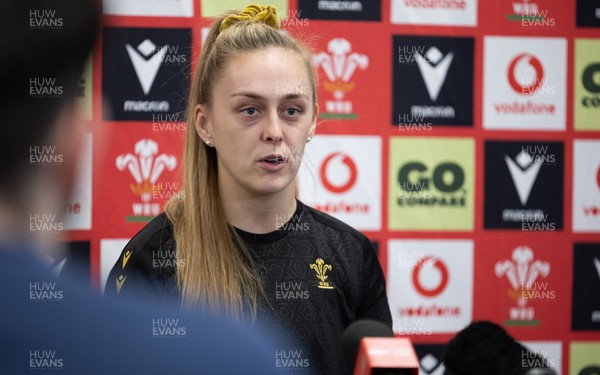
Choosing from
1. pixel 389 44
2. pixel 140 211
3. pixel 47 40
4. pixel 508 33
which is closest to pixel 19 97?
pixel 47 40

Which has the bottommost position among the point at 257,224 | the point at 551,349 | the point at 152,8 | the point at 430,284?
the point at 551,349

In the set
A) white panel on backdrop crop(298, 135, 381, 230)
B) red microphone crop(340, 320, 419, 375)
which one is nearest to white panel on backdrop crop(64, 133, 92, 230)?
white panel on backdrop crop(298, 135, 381, 230)

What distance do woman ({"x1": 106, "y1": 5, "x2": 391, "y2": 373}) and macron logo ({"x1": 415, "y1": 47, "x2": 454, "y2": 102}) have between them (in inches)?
36.1

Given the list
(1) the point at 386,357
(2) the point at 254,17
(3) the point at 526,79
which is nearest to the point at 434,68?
(3) the point at 526,79

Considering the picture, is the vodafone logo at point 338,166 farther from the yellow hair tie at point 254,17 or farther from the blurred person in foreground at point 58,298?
the blurred person in foreground at point 58,298

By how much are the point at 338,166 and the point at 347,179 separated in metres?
0.05

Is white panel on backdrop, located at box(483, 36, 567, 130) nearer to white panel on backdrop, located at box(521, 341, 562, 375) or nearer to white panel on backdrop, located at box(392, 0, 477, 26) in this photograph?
white panel on backdrop, located at box(392, 0, 477, 26)

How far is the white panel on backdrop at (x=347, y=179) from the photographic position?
7.25 ft

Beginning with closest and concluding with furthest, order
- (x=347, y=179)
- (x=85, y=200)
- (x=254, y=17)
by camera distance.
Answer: (x=254, y=17) → (x=85, y=200) → (x=347, y=179)

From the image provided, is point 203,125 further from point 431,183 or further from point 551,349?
point 551,349

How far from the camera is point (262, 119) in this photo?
1.34 meters

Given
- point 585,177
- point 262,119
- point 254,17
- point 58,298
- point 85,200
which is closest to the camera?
point 58,298

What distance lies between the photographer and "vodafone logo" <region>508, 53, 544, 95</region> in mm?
2291

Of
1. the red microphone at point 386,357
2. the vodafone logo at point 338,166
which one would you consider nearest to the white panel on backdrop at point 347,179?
the vodafone logo at point 338,166
